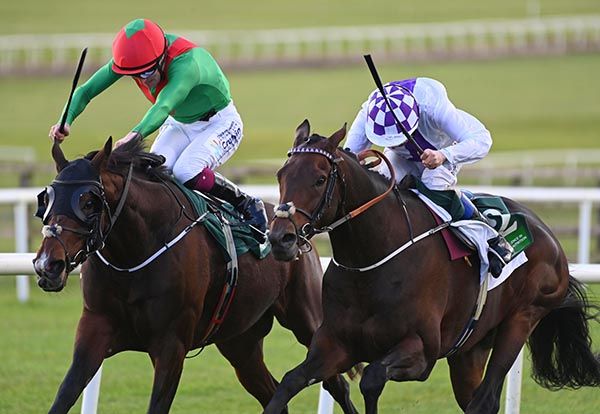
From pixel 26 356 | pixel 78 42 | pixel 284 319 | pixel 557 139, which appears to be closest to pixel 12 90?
pixel 78 42

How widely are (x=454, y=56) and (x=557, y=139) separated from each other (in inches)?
424

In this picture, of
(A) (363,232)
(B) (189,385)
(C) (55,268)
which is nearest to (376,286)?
(A) (363,232)

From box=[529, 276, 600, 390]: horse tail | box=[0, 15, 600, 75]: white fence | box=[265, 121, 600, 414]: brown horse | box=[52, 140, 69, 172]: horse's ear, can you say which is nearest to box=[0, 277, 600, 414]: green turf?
box=[529, 276, 600, 390]: horse tail

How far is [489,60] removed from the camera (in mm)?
42438

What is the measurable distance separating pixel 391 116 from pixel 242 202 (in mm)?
1063

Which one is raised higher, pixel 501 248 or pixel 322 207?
pixel 322 207

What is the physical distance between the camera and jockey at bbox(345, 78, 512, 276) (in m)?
5.72

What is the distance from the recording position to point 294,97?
38062 millimetres

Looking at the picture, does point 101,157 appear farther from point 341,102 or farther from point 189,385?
point 341,102

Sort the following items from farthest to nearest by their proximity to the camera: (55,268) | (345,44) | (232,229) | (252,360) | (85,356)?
1. (345,44)
2. (252,360)
3. (232,229)
4. (85,356)
5. (55,268)

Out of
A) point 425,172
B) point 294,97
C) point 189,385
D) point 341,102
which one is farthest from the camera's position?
point 294,97

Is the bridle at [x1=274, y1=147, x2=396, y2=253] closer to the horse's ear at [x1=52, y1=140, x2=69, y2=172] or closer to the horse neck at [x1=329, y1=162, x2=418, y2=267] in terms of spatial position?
the horse neck at [x1=329, y1=162, x2=418, y2=267]

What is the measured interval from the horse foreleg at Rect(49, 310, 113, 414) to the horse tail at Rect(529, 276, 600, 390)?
7.51 feet

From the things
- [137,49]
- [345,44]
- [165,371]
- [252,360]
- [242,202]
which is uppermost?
[137,49]
